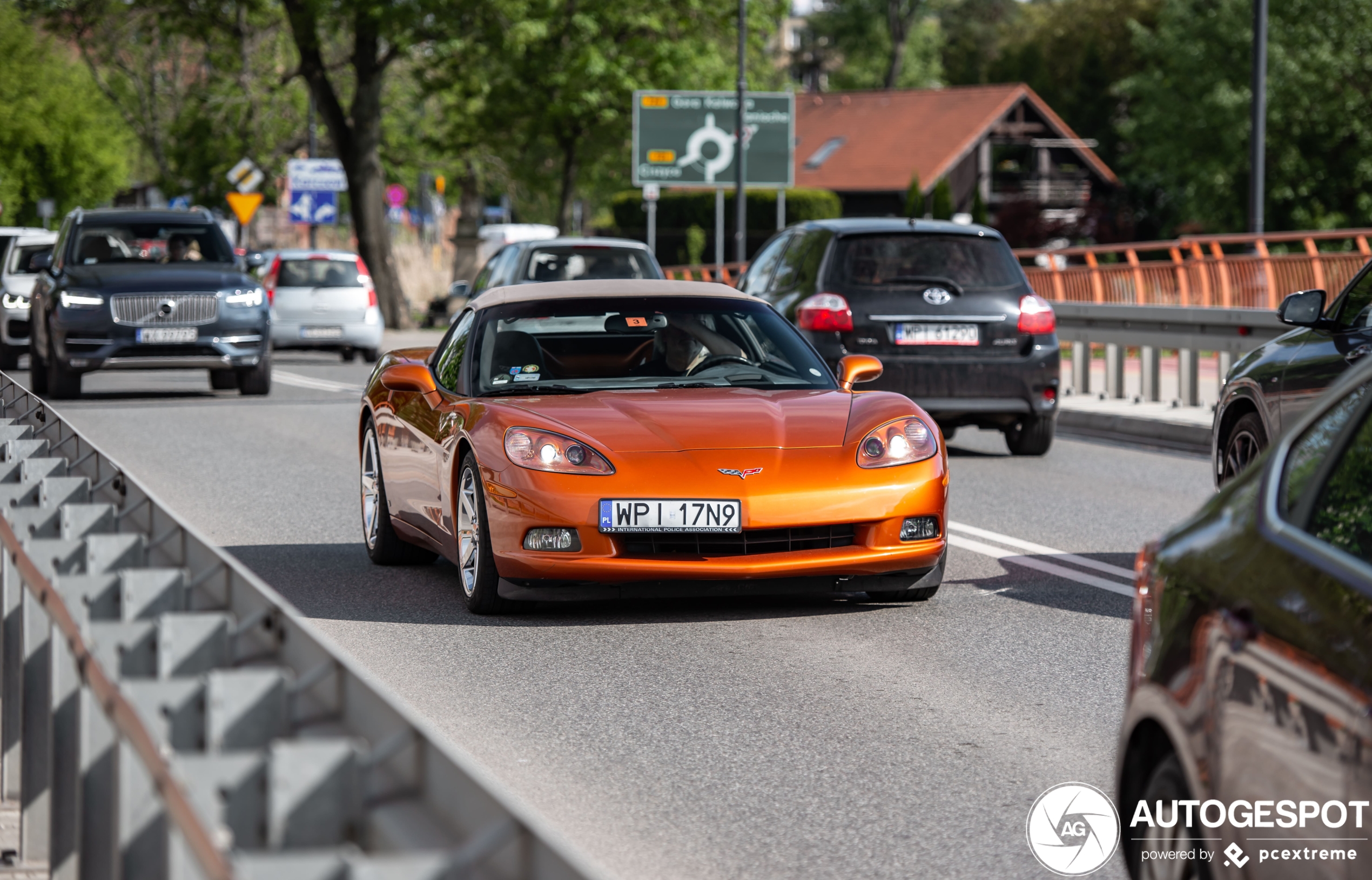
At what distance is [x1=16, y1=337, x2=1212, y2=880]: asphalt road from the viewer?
4.95 metres

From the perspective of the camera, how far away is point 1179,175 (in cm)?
6675

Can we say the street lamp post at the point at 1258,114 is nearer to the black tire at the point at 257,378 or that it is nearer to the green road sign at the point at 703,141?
the black tire at the point at 257,378

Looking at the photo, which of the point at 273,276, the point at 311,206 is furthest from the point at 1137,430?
the point at 311,206

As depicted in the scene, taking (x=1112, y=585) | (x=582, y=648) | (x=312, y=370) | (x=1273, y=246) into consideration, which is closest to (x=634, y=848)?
(x=582, y=648)

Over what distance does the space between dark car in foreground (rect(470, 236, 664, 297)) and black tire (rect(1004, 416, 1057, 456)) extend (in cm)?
678

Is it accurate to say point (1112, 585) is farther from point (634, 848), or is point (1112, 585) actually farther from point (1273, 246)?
point (1273, 246)

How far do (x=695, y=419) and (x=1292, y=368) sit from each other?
255 centimetres

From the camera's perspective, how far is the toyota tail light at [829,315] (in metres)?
14.5

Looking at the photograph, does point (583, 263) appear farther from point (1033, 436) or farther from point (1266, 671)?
point (1266, 671)

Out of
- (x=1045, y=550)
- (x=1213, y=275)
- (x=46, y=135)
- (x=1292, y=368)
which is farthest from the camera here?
(x=46, y=135)

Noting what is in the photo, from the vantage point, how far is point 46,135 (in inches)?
2955

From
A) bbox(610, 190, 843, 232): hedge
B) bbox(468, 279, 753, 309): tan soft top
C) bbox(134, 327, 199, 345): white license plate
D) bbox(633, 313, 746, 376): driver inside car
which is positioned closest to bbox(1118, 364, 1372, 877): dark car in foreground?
bbox(633, 313, 746, 376): driver inside car

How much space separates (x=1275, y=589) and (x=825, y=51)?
116m

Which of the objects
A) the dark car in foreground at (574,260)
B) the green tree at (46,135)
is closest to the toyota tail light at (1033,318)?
the dark car in foreground at (574,260)
